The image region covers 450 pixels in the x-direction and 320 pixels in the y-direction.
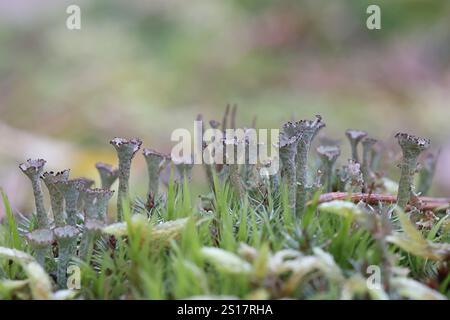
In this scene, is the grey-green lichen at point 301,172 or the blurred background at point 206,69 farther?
the blurred background at point 206,69

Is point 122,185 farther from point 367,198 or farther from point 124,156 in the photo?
point 367,198

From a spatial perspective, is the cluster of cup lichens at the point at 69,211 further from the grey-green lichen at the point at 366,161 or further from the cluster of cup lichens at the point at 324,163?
the grey-green lichen at the point at 366,161

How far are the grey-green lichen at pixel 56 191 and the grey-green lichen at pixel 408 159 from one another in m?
0.75

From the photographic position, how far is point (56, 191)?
4.47ft

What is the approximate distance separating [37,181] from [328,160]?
29.3 inches

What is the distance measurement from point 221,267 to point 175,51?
428 cm

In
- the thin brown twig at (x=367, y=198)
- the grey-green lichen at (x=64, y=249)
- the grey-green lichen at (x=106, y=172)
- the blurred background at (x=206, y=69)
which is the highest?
the blurred background at (x=206, y=69)

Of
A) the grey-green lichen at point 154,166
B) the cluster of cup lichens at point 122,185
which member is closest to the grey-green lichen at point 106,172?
the cluster of cup lichens at point 122,185

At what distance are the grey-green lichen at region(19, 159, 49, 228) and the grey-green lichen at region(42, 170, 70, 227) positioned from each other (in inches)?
1.0

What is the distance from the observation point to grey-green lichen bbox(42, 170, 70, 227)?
1325mm

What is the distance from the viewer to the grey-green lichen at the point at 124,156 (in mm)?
1358

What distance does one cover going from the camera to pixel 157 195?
160cm
